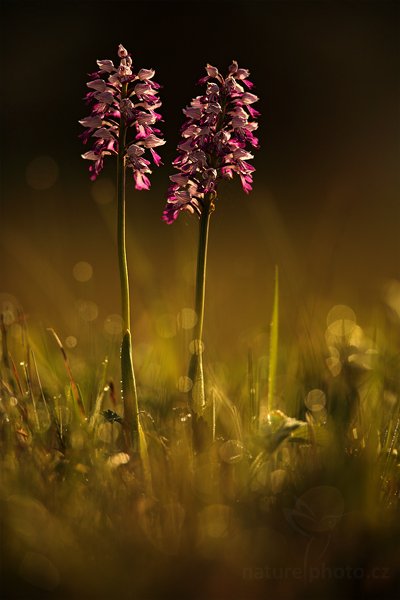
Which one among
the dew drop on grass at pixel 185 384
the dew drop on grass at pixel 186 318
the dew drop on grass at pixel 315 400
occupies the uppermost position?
the dew drop on grass at pixel 186 318

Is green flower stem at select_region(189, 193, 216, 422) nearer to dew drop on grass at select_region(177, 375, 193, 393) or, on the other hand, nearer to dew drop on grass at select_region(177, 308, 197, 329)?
dew drop on grass at select_region(177, 375, 193, 393)

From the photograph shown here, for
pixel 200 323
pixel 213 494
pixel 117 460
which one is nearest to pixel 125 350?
pixel 200 323

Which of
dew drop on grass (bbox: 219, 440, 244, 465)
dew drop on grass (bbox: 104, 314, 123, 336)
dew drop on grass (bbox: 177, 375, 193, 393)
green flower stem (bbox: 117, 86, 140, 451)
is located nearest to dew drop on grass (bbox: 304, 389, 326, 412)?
dew drop on grass (bbox: 219, 440, 244, 465)

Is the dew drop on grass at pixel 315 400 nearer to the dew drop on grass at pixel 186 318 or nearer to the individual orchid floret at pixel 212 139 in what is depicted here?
the dew drop on grass at pixel 186 318

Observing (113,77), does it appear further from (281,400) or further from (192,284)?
(281,400)

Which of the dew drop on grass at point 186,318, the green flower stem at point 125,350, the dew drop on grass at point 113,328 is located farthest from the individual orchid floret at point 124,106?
the dew drop on grass at point 113,328

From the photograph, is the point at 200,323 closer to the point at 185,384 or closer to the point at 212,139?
the point at 185,384
